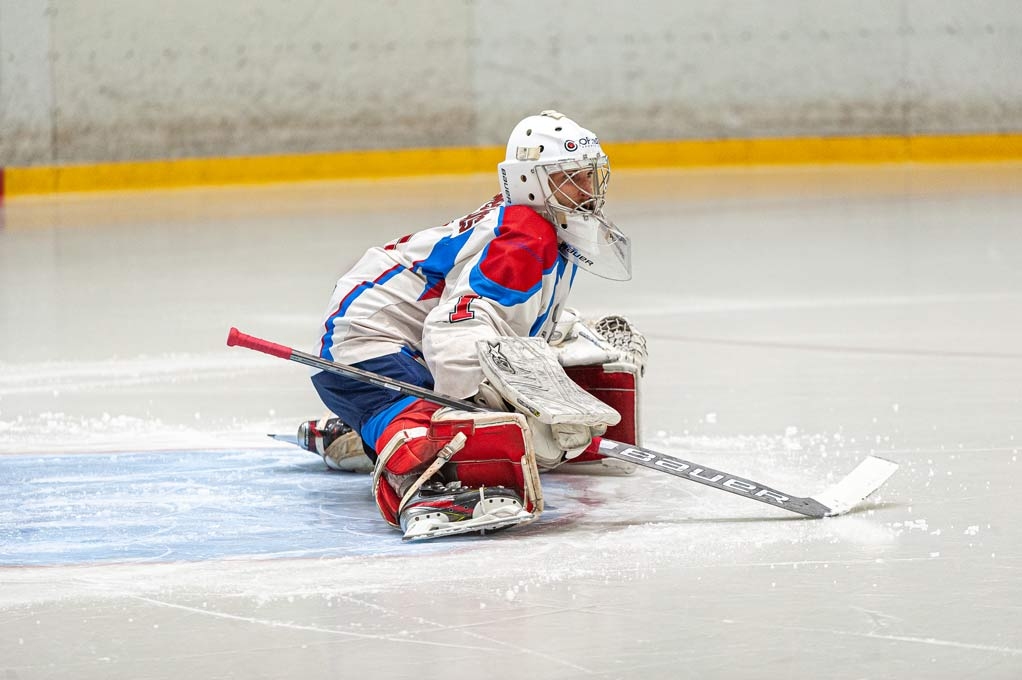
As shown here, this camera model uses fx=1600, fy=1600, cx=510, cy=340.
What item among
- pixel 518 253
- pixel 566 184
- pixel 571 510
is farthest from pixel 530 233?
pixel 571 510

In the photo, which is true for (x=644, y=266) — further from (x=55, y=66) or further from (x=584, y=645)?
(x=55, y=66)

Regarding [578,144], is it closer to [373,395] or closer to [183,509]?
[373,395]

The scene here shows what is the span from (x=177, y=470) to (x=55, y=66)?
9.84m

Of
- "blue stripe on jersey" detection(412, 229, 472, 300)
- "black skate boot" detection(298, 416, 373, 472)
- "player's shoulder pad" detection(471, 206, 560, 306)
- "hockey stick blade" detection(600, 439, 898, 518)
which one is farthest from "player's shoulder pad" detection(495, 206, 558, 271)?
"black skate boot" detection(298, 416, 373, 472)

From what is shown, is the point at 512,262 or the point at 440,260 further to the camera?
the point at 440,260

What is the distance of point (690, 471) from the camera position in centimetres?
358

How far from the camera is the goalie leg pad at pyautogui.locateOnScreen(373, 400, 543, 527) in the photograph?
133 inches

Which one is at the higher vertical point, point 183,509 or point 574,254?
point 574,254

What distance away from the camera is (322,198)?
12.8 meters

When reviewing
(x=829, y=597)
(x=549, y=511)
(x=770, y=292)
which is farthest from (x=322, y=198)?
(x=829, y=597)

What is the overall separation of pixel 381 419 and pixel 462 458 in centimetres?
37

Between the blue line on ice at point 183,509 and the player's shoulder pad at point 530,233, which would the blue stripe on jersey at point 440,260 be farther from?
the blue line on ice at point 183,509

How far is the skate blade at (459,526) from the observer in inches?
130

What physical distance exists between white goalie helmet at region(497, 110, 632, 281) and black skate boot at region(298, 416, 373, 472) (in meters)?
0.75
